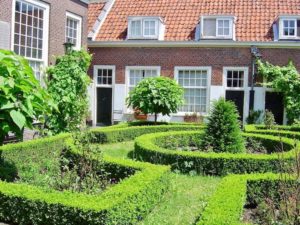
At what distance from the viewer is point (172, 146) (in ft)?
40.1

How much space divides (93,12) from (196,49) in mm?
6983

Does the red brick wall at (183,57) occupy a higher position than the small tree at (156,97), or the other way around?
the red brick wall at (183,57)

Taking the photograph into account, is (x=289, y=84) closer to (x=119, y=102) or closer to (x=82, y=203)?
(x=119, y=102)

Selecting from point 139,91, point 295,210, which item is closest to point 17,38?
point 139,91

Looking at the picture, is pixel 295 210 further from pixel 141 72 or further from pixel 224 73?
pixel 141 72

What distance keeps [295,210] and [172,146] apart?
7.72 meters

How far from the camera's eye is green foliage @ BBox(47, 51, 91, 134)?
1335 cm

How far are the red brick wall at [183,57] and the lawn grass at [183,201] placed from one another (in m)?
12.3

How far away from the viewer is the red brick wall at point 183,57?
779 inches

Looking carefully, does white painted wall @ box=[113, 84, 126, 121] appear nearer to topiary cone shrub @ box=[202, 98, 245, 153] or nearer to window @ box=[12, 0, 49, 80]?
window @ box=[12, 0, 49, 80]

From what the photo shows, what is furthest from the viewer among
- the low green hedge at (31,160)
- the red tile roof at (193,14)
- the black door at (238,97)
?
the red tile roof at (193,14)

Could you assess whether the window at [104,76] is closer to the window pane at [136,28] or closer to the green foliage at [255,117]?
the window pane at [136,28]

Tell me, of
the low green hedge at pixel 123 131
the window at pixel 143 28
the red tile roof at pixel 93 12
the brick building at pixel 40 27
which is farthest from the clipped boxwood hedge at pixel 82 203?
the red tile roof at pixel 93 12

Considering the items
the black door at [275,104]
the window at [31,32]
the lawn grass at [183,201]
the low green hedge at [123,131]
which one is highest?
the window at [31,32]
